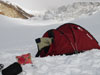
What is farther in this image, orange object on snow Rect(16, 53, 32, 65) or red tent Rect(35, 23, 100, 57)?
red tent Rect(35, 23, 100, 57)

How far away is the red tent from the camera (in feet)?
17.6

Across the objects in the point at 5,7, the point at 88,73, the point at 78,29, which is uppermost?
the point at 5,7

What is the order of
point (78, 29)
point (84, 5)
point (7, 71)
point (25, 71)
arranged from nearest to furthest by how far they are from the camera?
point (7, 71) → point (25, 71) → point (78, 29) → point (84, 5)

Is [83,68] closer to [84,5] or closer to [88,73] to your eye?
[88,73]

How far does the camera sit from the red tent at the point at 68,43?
5355 millimetres

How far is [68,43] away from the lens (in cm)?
546

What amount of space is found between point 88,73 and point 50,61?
1.28 meters

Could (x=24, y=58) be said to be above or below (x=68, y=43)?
below

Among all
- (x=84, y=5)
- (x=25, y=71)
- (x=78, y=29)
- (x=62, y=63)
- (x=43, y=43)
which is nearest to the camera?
(x=25, y=71)

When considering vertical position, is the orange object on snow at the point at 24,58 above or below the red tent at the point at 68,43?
below

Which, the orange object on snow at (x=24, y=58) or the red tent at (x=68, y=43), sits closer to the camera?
the orange object on snow at (x=24, y=58)

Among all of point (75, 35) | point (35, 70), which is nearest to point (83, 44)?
point (75, 35)

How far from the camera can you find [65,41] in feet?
18.0

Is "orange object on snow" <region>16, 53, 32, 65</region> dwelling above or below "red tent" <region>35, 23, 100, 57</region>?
below
